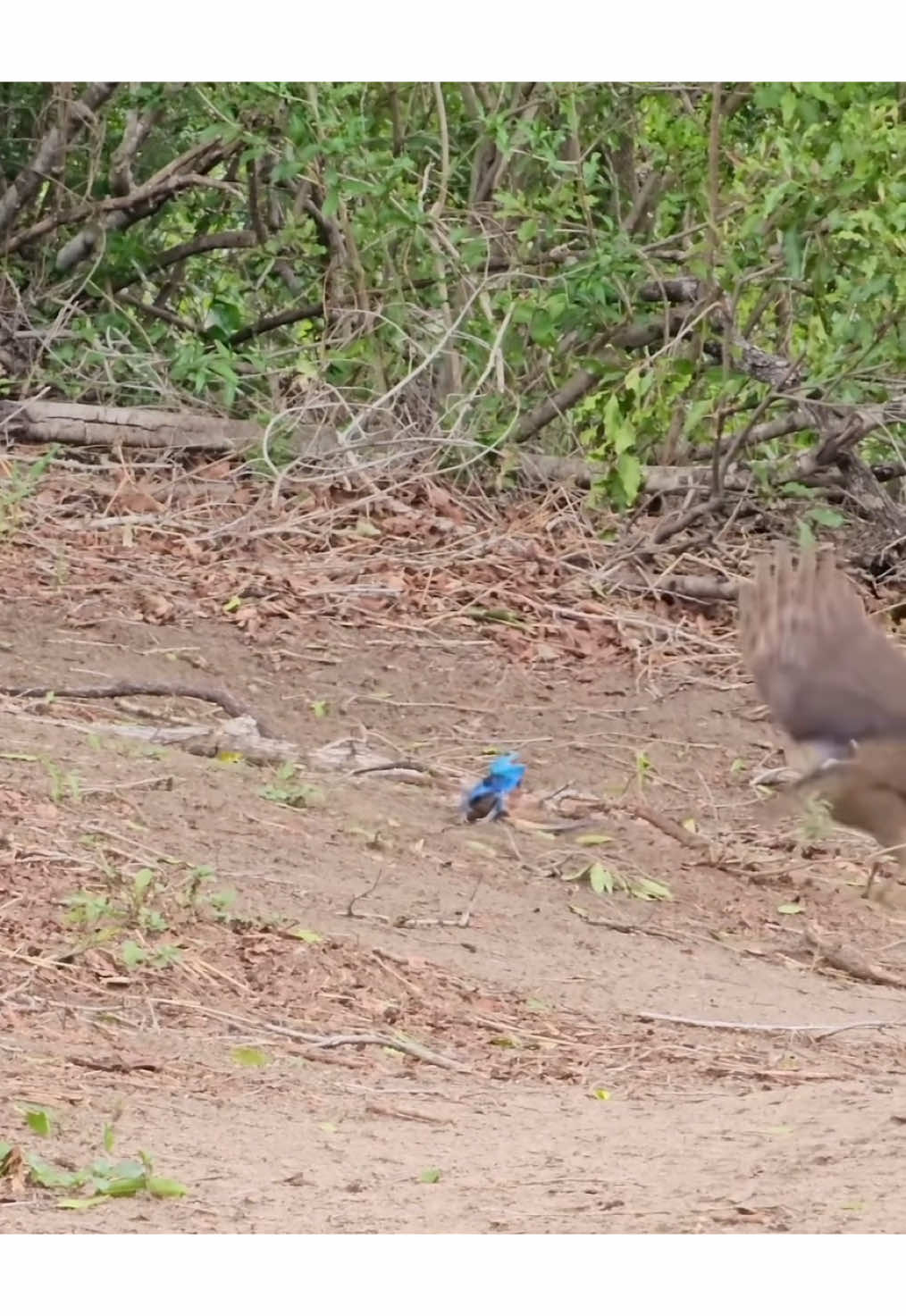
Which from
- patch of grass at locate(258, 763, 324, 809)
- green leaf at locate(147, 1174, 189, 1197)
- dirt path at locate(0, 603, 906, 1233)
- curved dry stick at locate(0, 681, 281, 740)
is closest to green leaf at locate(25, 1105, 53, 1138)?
dirt path at locate(0, 603, 906, 1233)

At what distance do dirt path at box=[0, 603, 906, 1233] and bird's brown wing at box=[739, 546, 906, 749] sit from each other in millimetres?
723

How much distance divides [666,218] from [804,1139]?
5.02 meters

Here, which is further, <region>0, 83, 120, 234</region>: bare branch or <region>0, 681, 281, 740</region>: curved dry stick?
<region>0, 83, 120, 234</region>: bare branch

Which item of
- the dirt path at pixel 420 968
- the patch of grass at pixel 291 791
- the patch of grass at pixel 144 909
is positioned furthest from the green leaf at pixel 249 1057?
the patch of grass at pixel 291 791

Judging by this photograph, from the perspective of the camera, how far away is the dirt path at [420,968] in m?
3.35

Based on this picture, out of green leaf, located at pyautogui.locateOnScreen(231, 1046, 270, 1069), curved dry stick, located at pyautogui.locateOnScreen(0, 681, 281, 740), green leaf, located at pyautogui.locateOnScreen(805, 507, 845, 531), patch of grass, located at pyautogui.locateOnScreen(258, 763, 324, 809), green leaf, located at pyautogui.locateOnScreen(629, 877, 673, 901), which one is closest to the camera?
green leaf, located at pyautogui.locateOnScreen(231, 1046, 270, 1069)

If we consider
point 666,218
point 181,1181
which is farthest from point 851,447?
point 181,1181

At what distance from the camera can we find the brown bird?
359 centimetres

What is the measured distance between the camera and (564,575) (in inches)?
297

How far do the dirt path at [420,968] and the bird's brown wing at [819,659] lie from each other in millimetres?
723

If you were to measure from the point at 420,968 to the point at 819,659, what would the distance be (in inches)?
51.5

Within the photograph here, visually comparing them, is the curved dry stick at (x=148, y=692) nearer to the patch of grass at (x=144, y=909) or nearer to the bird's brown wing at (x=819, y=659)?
the patch of grass at (x=144, y=909)

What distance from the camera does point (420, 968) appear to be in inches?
178

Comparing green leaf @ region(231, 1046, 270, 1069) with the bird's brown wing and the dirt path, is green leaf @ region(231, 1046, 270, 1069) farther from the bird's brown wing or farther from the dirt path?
the bird's brown wing
